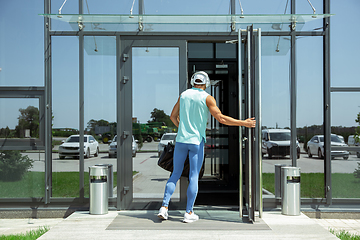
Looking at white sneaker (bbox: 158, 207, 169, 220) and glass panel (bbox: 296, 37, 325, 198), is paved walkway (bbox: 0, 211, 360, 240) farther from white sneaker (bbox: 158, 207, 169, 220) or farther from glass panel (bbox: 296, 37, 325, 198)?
glass panel (bbox: 296, 37, 325, 198)

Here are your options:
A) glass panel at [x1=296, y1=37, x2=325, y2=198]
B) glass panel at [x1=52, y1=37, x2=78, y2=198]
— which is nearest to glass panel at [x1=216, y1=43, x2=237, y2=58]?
glass panel at [x1=296, y1=37, x2=325, y2=198]

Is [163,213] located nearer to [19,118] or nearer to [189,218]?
[189,218]

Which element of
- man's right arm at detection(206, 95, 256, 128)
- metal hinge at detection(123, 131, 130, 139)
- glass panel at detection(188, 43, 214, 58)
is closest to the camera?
man's right arm at detection(206, 95, 256, 128)

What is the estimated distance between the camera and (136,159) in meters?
4.99

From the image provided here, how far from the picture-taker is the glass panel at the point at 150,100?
5.00m

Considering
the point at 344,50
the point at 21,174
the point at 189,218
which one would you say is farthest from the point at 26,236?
the point at 344,50

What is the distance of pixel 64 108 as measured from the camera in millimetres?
5160

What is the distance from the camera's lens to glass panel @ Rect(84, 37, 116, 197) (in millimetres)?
5105

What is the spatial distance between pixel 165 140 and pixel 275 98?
164cm

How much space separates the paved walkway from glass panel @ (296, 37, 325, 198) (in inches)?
23.7

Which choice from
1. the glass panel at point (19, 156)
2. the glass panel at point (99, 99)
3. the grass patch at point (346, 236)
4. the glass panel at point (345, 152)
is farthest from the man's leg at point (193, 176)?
the glass panel at point (19, 156)

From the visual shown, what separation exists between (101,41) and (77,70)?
0.52 m

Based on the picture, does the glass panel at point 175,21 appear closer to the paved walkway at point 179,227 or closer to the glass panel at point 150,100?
the glass panel at point 150,100

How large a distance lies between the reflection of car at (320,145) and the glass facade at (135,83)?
0.10ft
